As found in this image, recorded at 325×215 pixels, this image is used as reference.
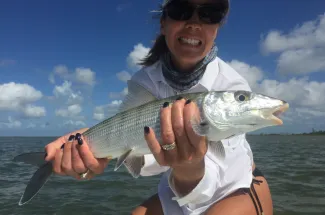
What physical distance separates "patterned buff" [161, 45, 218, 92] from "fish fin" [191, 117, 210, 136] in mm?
1143

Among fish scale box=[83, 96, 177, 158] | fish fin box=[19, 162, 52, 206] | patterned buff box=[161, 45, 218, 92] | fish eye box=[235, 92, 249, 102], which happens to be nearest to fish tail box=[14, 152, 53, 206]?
fish fin box=[19, 162, 52, 206]

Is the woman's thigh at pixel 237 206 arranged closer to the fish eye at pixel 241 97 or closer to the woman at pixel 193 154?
the woman at pixel 193 154

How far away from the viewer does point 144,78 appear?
156 inches

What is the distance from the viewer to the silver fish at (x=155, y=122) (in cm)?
247

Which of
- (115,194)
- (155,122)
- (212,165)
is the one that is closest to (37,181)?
(155,122)

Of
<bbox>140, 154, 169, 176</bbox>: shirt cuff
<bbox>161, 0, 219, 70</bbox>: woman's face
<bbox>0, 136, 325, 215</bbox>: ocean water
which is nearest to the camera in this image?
<bbox>161, 0, 219, 70</bbox>: woman's face

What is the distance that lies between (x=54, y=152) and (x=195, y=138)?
186cm

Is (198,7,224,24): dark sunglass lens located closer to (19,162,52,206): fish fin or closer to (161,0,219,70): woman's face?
(161,0,219,70): woman's face

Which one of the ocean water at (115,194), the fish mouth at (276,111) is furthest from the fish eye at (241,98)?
the ocean water at (115,194)

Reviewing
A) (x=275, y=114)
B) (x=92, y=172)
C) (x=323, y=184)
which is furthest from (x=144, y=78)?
(x=323, y=184)

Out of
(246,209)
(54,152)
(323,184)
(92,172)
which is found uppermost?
(54,152)

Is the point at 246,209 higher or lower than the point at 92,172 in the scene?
lower

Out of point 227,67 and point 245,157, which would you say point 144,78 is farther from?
point 245,157

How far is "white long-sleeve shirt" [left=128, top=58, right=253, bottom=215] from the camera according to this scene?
10.1 feet
